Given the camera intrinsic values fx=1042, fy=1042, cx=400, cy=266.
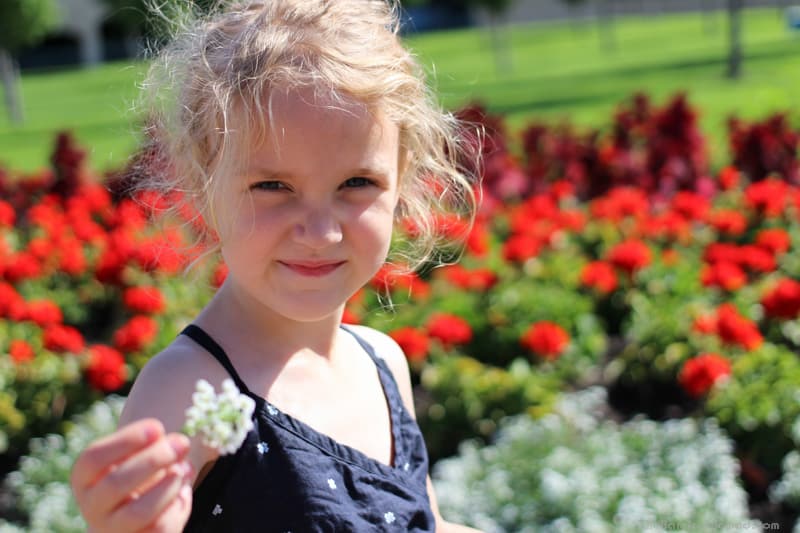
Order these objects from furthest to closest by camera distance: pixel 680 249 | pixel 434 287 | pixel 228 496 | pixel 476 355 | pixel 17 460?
pixel 680 249 → pixel 434 287 → pixel 476 355 → pixel 17 460 → pixel 228 496

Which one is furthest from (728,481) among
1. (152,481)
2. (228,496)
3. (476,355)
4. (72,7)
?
(72,7)

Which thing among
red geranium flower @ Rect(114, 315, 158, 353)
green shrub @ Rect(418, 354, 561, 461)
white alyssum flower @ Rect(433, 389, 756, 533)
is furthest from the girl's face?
red geranium flower @ Rect(114, 315, 158, 353)

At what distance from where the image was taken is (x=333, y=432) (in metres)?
1.67

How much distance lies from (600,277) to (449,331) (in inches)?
34.5

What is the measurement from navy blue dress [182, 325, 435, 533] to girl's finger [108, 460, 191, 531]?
36cm

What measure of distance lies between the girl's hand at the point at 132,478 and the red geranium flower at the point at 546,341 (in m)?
3.09

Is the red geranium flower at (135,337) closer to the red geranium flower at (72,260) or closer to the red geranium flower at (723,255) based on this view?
the red geranium flower at (72,260)

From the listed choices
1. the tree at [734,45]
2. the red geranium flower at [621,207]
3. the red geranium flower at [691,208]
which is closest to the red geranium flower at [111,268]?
the red geranium flower at [621,207]

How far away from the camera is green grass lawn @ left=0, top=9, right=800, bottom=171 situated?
12312 mm

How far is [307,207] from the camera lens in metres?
1.52

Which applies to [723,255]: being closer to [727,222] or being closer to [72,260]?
[727,222]

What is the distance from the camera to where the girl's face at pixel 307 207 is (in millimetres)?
1511

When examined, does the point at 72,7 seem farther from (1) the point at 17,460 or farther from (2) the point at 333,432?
(2) the point at 333,432

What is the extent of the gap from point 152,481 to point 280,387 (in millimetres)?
521
